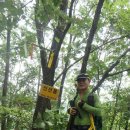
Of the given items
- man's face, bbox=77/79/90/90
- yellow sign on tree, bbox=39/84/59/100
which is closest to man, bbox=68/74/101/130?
man's face, bbox=77/79/90/90

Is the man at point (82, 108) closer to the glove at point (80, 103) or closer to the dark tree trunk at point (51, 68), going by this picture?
the glove at point (80, 103)

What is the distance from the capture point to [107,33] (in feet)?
45.5

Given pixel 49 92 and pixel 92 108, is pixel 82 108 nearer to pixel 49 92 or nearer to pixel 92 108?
pixel 92 108

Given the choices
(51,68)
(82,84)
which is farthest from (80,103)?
(51,68)

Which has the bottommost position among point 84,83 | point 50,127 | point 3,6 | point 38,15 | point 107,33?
point 50,127

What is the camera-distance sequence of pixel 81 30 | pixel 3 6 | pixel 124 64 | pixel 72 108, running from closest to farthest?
pixel 3 6 → pixel 72 108 → pixel 81 30 → pixel 124 64

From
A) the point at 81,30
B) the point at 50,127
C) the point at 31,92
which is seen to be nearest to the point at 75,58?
the point at 81,30

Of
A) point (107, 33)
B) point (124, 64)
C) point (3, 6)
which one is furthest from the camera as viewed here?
point (107, 33)

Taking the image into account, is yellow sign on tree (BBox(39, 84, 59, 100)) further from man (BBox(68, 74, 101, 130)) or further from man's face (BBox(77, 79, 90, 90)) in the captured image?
man's face (BBox(77, 79, 90, 90))

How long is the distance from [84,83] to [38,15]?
51.6 inches

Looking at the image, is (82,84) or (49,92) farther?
(49,92)

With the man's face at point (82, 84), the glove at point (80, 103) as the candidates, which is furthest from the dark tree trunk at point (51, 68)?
the glove at point (80, 103)

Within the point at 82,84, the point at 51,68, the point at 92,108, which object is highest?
the point at 51,68

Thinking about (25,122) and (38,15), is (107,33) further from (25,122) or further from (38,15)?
(38,15)
